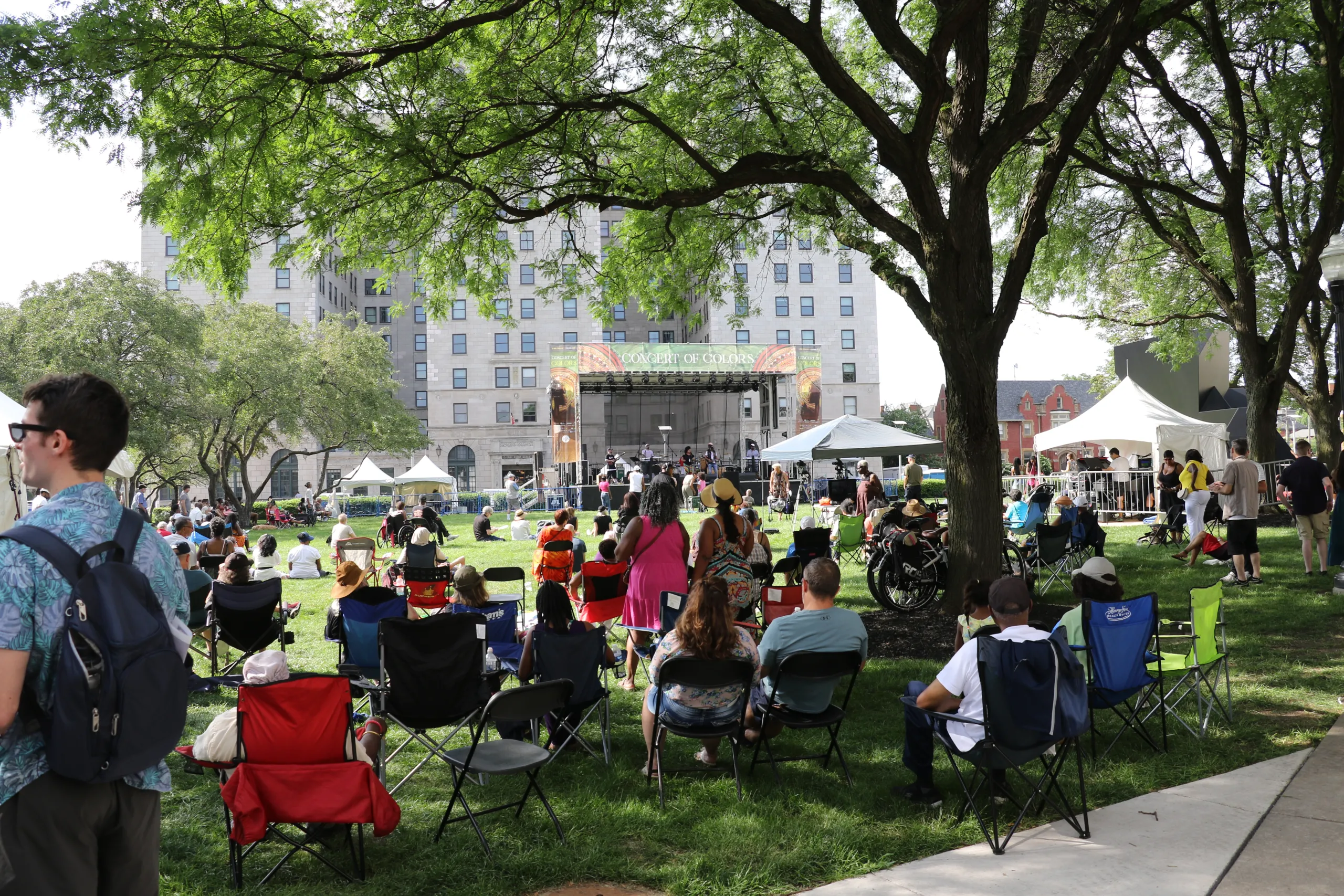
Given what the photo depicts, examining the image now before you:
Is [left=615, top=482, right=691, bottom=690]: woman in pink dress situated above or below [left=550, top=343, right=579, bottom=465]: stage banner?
below

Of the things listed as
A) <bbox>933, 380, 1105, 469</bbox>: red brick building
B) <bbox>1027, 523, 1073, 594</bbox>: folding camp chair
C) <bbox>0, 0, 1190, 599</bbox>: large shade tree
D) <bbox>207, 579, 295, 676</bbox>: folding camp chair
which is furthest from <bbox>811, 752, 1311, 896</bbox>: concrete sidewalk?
<bbox>933, 380, 1105, 469</bbox>: red brick building

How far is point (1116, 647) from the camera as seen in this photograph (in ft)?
17.8

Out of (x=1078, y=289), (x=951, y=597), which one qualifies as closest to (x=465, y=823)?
(x=951, y=597)

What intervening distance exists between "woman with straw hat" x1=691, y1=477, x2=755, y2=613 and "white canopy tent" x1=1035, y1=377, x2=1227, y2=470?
15.5 metres

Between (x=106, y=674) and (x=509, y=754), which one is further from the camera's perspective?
(x=509, y=754)

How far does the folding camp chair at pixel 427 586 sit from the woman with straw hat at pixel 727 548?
2.46 m

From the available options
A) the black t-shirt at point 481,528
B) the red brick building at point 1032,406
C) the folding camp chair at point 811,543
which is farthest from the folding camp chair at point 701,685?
the red brick building at point 1032,406

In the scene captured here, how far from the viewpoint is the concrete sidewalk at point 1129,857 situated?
3777mm

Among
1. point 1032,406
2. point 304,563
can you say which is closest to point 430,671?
point 304,563

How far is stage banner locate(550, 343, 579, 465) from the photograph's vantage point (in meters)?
40.5

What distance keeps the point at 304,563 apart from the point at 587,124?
935cm

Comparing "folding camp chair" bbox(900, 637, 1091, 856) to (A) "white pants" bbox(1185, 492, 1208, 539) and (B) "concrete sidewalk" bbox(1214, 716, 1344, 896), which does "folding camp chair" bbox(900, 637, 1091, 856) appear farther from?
(A) "white pants" bbox(1185, 492, 1208, 539)

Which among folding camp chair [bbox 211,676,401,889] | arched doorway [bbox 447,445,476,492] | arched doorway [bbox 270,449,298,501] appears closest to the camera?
folding camp chair [bbox 211,676,401,889]

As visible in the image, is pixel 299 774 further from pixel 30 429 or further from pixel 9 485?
pixel 9 485
